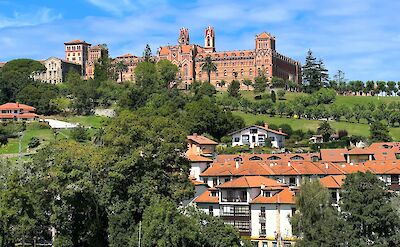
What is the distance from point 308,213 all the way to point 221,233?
551cm

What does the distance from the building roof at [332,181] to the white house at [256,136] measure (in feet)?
134

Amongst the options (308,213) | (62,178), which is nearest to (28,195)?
(62,178)

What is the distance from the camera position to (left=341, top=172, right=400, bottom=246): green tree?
3903 centimetres

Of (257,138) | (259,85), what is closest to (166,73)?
(259,85)

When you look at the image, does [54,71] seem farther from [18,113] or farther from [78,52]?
[18,113]

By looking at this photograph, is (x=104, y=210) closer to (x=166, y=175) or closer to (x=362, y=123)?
(x=166, y=175)

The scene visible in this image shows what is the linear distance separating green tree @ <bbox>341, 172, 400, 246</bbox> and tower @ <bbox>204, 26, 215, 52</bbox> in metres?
132

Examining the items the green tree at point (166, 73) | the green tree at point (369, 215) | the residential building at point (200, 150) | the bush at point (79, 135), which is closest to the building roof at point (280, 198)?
the green tree at point (369, 215)

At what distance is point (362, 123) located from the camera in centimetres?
11825

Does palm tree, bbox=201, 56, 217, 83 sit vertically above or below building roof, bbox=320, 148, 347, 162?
above

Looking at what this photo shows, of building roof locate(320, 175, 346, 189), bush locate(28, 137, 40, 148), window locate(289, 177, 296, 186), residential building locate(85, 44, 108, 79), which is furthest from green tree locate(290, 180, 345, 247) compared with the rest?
residential building locate(85, 44, 108, 79)

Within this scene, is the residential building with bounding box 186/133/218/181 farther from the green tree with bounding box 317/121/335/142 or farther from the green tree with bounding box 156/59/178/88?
the green tree with bounding box 156/59/178/88

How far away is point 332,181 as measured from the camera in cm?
5200

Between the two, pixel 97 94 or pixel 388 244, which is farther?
pixel 97 94
